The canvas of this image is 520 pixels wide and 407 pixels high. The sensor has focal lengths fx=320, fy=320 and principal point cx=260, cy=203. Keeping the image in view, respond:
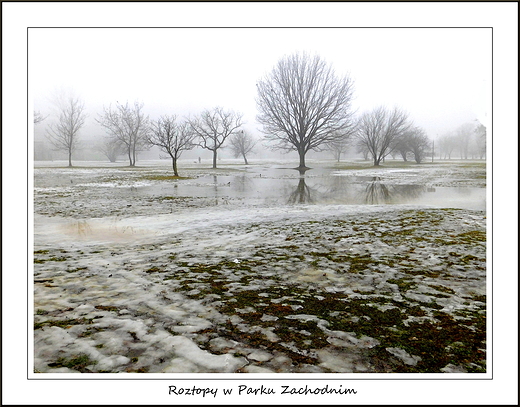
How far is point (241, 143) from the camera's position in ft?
241

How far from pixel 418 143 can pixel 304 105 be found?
31454 millimetres

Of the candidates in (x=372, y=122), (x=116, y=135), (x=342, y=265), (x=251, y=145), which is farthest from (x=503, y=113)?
(x=251, y=145)

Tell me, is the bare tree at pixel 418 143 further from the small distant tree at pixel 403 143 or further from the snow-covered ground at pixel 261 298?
the snow-covered ground at pixel 261 298

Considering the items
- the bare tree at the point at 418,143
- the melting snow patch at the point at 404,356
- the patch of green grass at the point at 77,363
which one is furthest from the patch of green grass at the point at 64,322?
the bare tree at the point at 418,143

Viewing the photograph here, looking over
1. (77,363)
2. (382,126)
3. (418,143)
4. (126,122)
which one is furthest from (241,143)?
(77,363)

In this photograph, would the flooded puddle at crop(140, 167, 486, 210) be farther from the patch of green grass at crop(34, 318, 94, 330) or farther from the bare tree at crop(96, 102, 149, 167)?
the bare tree at crop(96, 102, 149, 167)

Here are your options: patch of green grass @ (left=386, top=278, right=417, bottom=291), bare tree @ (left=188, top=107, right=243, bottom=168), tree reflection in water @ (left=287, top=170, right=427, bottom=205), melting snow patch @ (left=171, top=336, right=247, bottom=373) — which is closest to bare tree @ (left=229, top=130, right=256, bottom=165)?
bare tree @ (left=188, top=107, right=243, bottom=168)

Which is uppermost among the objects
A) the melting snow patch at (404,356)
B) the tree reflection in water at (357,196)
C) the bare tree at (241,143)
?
the bare tree at (241,143)

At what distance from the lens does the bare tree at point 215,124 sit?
50.2 metres

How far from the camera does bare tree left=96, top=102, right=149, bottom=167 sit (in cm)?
4697

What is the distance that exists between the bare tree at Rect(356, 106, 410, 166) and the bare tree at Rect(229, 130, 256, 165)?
27126mm

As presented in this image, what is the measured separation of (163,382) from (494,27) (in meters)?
5.75

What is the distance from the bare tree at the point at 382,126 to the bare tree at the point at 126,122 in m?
36.1

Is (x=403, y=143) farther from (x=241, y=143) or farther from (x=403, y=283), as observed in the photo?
(x=403, y=283)
